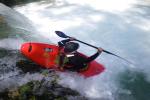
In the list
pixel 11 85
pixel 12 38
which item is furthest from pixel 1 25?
pixel 11 85

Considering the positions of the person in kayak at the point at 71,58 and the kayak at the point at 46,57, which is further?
the kayak at the point at 46,57

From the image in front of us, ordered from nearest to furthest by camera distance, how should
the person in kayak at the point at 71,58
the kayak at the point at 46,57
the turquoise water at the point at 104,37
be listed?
the person in kayak at the point at 71,58 → the kayak at the point at 46,57 → the turquoise water at the point at 104,37

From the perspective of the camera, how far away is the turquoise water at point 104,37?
116 inches

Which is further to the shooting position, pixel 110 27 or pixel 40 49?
pixel 110 27

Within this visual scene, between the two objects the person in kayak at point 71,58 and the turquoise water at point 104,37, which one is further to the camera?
the turquoise water at point 104,37

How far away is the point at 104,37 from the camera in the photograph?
557 centimetres

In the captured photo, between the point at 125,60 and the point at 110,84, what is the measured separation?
4.50 ft

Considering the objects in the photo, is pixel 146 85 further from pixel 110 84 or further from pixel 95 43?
pixel 95 43

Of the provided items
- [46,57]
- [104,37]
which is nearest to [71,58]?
[46,57]

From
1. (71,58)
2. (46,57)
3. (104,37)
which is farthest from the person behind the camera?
(104,37)

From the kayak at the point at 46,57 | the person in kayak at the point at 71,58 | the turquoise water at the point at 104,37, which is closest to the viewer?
the person in kayak at the point at 71,58

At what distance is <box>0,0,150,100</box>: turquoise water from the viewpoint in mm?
2945

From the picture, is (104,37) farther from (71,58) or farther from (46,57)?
(46,57)

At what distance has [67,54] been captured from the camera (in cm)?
259
